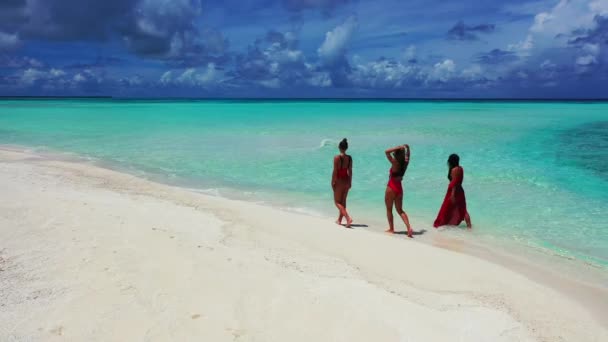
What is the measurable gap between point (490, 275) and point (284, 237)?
257cm

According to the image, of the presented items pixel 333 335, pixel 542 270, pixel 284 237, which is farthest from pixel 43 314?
pixel 542 270

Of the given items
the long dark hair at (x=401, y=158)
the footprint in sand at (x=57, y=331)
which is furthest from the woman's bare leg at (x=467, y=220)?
the footprint in sand at (x=57, y=331)

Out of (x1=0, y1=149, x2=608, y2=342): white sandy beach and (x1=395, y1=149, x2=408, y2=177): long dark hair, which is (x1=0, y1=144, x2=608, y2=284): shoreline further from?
(x1=395, y1=149, x2=408, y2=177): long dark hair

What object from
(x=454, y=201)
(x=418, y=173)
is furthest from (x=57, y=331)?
(x=418, y=173)

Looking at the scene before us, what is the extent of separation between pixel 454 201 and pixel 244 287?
437cm

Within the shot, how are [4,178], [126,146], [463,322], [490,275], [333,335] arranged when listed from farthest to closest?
1. [126,146]
2. [4,178]
3. [490,275]
4. [463,322]
5. [333,335]

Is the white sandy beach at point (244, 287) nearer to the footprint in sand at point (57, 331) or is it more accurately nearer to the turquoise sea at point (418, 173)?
the footprint in sand at point (57, 331)

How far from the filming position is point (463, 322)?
354 centimetres

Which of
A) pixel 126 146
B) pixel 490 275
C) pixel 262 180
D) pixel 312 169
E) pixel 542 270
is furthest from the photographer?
pixel 126 146

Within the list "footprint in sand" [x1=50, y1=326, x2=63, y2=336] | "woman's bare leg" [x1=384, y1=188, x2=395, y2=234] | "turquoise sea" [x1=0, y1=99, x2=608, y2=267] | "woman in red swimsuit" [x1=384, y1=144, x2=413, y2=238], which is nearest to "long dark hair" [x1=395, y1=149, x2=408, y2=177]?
"woman in red swimsuit" [x1=384, y1=144, x2=413, y2=238]

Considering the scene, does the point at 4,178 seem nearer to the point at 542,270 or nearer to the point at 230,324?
the point at 230,324

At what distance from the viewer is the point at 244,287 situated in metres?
3.87

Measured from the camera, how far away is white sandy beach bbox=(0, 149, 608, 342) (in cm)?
325

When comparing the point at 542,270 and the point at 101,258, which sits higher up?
the point at 101,258
